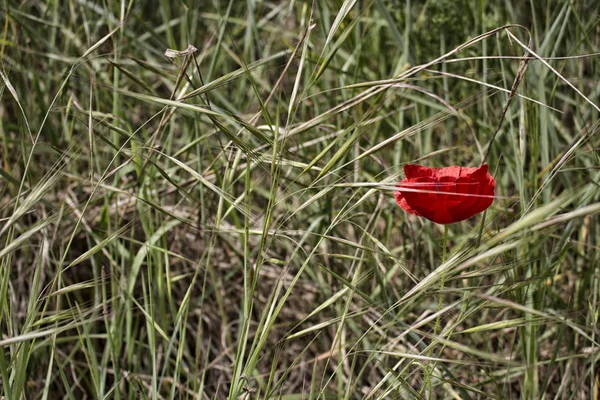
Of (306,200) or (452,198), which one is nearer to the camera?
(452,198)

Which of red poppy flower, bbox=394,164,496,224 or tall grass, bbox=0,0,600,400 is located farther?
tall grass, bbox=0,0,600,400

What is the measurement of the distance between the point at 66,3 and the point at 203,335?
2.71 ft

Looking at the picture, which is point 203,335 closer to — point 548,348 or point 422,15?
point 548,348

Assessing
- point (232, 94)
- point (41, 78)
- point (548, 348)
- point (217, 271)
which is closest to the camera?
point (548, 348)

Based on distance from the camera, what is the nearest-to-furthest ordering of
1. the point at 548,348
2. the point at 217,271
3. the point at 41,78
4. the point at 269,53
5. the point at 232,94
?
the point at 548,348
the point at 217,271
the point at 41,78
the point at 232,94
the point at 269,53

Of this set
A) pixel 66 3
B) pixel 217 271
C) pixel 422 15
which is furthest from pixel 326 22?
pixel 66 3

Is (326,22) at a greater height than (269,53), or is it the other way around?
(326,22)

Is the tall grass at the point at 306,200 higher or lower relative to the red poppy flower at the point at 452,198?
lower

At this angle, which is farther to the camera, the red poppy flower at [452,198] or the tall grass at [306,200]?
the tall grass at [306,200]

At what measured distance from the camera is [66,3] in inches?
73.7

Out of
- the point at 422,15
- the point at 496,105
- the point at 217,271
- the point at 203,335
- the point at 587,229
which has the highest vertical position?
the point at 422,15

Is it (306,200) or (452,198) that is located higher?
(452,198)

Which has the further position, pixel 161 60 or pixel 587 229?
pixel 161 60

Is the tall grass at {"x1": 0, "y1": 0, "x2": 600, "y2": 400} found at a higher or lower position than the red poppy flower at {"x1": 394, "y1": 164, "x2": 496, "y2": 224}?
lower
